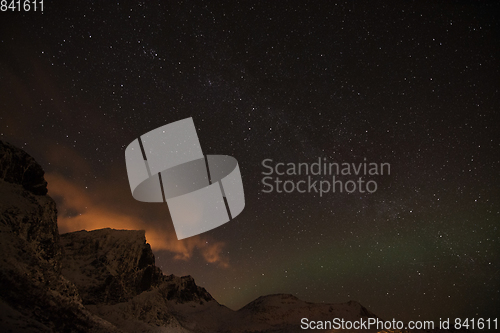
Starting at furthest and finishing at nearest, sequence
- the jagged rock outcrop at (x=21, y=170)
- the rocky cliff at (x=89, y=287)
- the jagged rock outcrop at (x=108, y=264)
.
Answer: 1. the jagged rock outcrop at (x=108, y=264)
2. the jagged rock outcrop at (x=21, y=170)
3. the rocky cliff at (x=89, y=287)

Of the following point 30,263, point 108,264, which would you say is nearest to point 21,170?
point 30,263

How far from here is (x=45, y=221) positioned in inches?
1582

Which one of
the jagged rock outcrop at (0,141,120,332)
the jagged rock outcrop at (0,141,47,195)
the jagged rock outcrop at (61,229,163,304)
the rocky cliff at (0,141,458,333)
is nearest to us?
the jagged rock outcrop at (0,141,120,332)

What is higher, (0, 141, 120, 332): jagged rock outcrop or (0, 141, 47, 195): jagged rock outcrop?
(0, 141, 47, 195): jagged rock outcrop

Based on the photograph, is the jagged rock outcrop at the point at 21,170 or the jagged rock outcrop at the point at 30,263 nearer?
the jagged rock outcrop at the point at 30,263

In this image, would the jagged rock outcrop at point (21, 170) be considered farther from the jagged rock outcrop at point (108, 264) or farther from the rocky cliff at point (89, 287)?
the jagged rock outcrop at point (108, 264)

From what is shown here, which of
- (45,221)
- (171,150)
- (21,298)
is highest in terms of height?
(171,150)

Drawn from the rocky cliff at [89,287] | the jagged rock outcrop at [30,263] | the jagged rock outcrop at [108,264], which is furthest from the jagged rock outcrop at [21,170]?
the jagged rock outcrop at [108,264]

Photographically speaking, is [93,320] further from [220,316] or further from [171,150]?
[220,316]

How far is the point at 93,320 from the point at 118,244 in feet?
169

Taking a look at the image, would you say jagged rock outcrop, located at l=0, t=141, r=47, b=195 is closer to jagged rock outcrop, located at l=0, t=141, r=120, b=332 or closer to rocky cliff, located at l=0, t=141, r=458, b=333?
jagged rock outcrop, located at l=0, t=141, r=120, b=332

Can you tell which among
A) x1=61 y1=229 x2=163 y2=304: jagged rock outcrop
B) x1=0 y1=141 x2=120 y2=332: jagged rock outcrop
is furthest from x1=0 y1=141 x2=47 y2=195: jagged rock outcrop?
A: x1=61 y1=229 x2=163 y2=304: jagged rock outcrop

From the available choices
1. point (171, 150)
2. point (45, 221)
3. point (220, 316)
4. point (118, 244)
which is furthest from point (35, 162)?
point (220, 316)

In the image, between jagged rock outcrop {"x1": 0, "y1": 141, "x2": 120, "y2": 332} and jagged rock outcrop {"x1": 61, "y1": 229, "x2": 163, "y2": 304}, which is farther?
jagged rock outcrop {"x1": 61, "y1": 229, "x2": 163, "y2": 304}
